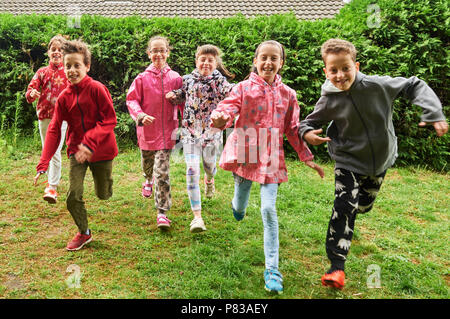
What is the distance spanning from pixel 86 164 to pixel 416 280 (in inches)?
140

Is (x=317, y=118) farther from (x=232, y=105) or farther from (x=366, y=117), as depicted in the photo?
(x=232, y=105)

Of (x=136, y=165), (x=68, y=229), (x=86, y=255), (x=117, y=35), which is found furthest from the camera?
(x=117, y=35)

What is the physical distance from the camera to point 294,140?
346 centimetres

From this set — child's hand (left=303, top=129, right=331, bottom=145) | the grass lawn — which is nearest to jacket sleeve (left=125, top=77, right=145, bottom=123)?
the grass lawn

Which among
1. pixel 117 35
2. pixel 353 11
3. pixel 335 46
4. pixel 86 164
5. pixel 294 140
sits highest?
pixel 353 11

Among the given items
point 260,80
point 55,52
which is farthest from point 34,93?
point 260,80

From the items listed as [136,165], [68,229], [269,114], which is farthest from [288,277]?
[136,165]

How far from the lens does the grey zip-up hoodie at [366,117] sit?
10.1ft

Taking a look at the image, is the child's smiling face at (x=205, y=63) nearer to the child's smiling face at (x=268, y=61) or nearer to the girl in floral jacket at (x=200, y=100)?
the girl in floral jacket at (x=200, y=100)

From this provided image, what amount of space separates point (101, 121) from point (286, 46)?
17.1 feet
